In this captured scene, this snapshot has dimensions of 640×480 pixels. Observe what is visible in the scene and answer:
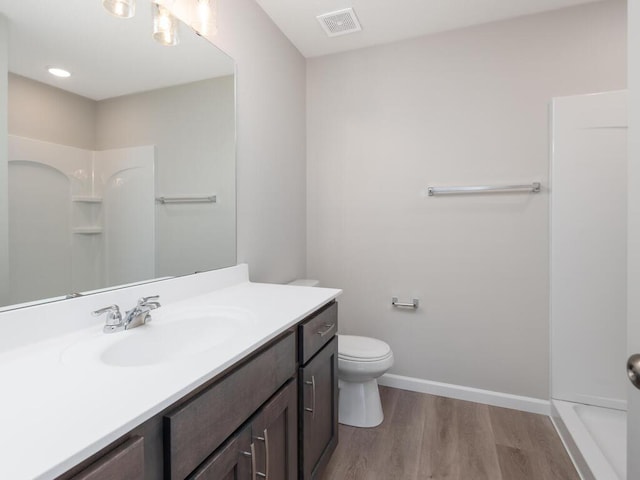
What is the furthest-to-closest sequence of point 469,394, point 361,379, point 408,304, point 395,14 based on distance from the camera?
point 408,304 < point 469,394 < point 395,14 < point 361,379

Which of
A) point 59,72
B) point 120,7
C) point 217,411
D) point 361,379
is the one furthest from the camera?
point 361,379

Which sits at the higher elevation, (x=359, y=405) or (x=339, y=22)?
(x=339, y=22)

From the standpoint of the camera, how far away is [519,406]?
2.02 meters

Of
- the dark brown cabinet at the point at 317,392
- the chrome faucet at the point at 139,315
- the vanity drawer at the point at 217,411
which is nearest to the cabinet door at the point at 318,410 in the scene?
the dark brown cabinet at the point at 317,392

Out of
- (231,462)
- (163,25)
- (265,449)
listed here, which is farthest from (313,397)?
(163,25)

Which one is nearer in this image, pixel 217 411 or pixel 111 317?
pixel 217 411

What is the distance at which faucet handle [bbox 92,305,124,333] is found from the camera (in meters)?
0.97

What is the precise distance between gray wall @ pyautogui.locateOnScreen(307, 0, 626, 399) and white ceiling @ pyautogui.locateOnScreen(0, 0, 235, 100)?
1.26 meters

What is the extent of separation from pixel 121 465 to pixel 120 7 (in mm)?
1347

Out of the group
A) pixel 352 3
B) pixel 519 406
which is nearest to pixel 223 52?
pixel 352 3

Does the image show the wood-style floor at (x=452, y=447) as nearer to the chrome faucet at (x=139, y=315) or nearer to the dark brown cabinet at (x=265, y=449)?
the dark brown cabinet at (x=265, y=449)

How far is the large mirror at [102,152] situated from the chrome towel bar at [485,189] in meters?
1.38

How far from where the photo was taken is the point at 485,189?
2.00 m

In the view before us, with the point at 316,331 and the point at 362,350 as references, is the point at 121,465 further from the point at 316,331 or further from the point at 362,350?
the point at 362,350
